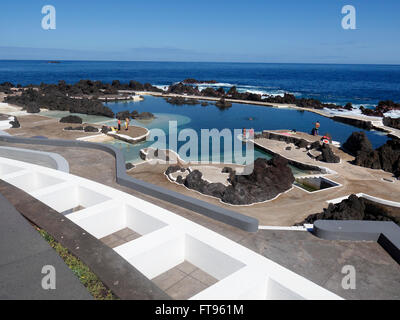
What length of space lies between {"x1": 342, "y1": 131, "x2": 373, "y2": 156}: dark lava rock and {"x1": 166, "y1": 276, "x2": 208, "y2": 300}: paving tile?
23723 mm

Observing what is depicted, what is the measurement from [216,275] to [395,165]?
2175 cm

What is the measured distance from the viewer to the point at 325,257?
23.5ft

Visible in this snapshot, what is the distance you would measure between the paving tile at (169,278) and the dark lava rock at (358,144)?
23.7 m

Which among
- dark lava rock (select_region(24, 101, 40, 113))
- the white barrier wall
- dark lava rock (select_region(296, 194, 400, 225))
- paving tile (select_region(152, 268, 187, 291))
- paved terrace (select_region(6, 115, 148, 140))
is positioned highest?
dark lava rock (select_region(24, 101, 40, 113))

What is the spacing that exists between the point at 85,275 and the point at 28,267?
37.9 inches

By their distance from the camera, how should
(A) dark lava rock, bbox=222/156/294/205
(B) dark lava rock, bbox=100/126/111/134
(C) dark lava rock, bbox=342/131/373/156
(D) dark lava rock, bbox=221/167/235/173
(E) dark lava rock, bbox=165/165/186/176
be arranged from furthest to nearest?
(B) dark lava rock, bbox=100/126/111/134
(C) dark lava rock, bbox=342/131/373/156
(D) dark lava rock, bbox=221/167/235/173
(E) dark lava rock, bbox=165/165/186/176
(A) dark lava rock, bbox=222/156/294/205

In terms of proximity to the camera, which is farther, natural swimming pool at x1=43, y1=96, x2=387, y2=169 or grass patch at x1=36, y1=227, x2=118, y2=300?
natural swimming pool at x1=43, y1=96, x2=387, y2=169

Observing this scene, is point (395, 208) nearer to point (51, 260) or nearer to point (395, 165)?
point (395, 165)

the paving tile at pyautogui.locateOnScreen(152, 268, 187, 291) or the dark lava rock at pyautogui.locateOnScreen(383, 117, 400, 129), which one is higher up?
the dark lava rock at pyautogui.locateOnScreen(383, 117, 400, 129)

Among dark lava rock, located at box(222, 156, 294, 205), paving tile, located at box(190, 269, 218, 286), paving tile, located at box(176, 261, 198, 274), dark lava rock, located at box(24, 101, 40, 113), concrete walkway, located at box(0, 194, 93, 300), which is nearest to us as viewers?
concrete walkway, located at box(0, 194, 93, 300)

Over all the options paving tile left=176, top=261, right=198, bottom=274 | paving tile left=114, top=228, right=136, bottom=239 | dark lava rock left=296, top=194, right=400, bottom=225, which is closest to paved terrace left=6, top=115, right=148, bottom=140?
dark lava rock left=296, top=194, right=400, bottom=225

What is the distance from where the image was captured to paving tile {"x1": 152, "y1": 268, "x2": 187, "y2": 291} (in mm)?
6289

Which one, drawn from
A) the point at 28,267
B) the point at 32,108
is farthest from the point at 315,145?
the point at 32,108

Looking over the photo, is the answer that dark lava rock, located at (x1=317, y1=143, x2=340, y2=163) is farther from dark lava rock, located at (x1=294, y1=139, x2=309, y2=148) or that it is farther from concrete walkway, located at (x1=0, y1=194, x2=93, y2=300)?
concrete walkway, located at (x1=0, y1=194, x2=93, y2=300)
